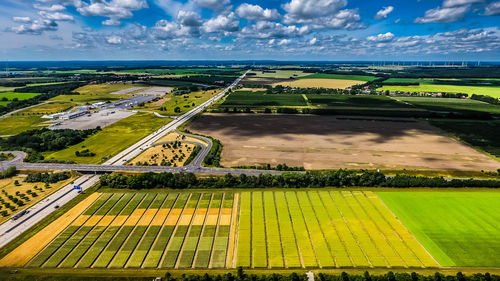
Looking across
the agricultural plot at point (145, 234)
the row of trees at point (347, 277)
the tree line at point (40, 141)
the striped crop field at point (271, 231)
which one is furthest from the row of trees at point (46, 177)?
the row of trees at point (347, 277)

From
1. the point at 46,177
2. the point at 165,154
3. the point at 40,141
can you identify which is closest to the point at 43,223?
the point at 46,177

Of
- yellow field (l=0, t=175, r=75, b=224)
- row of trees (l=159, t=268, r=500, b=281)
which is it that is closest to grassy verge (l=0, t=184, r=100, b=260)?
yellow field (l=0, t=175, r=75, b=224)

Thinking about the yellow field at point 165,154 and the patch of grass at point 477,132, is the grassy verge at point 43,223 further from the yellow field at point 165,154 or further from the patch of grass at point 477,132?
the patch of grass at point 477,132

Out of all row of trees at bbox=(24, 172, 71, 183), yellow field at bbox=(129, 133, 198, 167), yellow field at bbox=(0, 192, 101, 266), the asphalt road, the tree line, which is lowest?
yellow field at bbox=(0, 192, 101, 266)

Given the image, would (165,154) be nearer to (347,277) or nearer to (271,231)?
(271,231)

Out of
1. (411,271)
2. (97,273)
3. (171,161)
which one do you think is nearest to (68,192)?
(171,161)

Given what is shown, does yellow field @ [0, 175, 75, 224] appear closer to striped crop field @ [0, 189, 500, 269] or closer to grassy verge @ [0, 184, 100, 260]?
grassy verge @ [0, 184, 100, 260]
